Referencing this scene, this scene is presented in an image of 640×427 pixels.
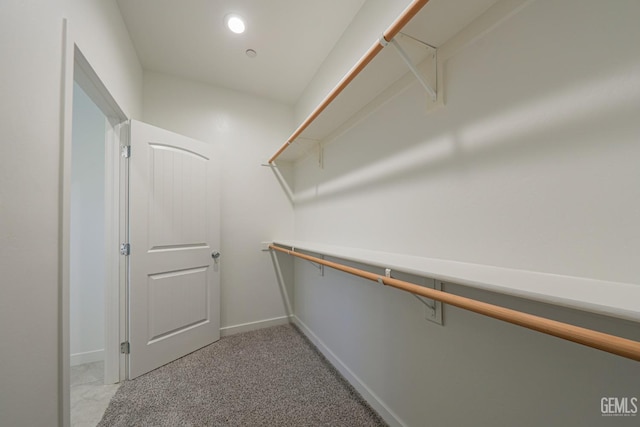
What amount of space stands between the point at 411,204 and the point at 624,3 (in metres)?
0.81

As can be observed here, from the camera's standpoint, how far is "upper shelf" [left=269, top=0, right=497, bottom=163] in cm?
78

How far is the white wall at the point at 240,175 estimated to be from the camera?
2.27 m

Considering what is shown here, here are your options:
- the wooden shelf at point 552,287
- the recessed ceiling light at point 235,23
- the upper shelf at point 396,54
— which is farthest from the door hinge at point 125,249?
the wooden shelf at point 552,287

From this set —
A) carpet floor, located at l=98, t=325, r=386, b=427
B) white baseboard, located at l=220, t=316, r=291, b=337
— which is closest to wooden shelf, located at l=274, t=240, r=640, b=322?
carpet floor, located at l=98, t=325, r=386, b=427

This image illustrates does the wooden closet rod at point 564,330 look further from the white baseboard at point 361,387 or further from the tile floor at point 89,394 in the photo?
the tile floor at point 89,394

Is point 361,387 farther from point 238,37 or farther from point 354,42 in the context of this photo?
point 238,37

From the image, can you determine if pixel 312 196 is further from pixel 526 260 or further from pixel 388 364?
pixel 526 260

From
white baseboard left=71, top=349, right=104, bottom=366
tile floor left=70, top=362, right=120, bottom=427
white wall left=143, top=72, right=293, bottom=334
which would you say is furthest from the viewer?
white wall left=143, top=72, right=293, bottom=334

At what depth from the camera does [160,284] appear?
1869 mm

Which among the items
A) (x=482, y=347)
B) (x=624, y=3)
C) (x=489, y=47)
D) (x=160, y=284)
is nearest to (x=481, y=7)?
(x=489, y=47)

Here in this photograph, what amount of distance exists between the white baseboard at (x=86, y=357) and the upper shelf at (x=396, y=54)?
2.62 metres

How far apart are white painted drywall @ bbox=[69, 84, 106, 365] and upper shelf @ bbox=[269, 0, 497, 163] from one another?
6.22 feet

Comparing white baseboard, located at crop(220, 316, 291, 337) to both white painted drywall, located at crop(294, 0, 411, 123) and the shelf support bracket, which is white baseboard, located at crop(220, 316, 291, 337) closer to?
white painted drywall, located at crop(294, 0, 411, 123)

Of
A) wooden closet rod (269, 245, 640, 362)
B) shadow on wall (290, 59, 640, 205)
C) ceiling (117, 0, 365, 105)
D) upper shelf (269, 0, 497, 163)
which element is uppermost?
ceiling (117, 0, 365, 105)
